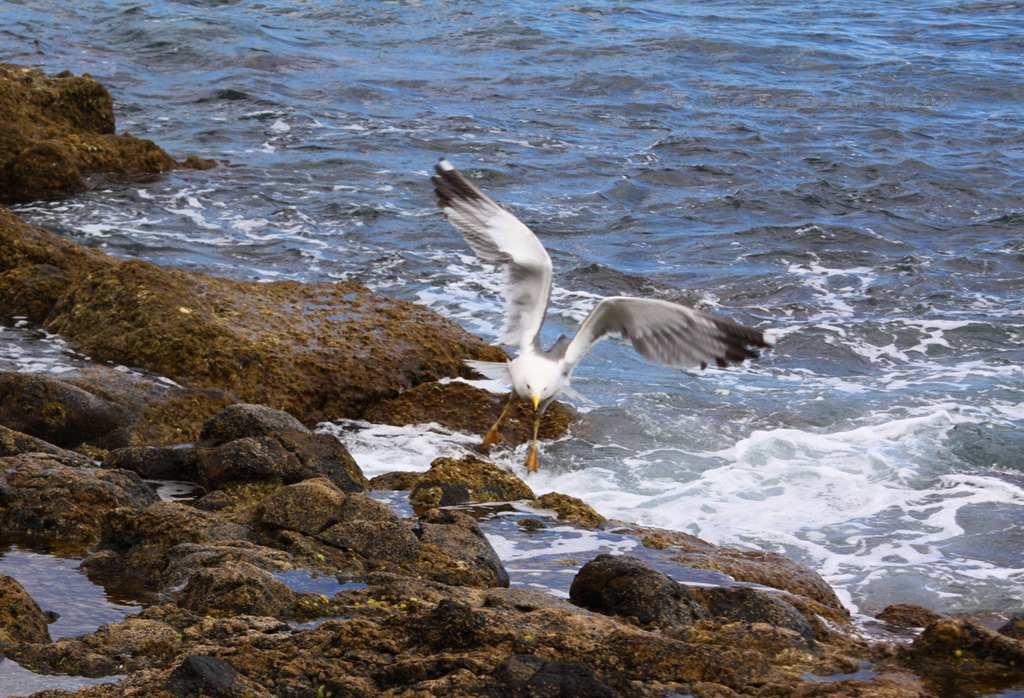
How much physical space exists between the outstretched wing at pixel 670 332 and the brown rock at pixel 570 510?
1.20 metres

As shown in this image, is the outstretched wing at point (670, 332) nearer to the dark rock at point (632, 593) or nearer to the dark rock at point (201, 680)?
the dark rock at point (632, 593)

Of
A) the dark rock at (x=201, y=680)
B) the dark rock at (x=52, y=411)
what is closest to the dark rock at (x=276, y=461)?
the dark rock at (x=52, y=411)

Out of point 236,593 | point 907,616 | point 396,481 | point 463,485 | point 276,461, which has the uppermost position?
point 236,593

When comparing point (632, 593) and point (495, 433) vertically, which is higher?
point (632, 593)

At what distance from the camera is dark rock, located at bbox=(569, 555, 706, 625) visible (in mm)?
5645

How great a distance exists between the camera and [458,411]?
9.65m

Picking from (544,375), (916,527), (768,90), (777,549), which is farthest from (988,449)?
(768,90)

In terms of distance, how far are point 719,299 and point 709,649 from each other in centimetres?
884

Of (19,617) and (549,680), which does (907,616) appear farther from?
(19,617)

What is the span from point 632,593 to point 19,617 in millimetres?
2351

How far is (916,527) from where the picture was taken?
8.90 meters

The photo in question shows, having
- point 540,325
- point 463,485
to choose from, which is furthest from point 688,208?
point 463,485

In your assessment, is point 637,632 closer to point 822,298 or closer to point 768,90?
point 822,298

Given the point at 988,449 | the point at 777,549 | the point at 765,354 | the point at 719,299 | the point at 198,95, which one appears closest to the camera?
the point at 777,549
